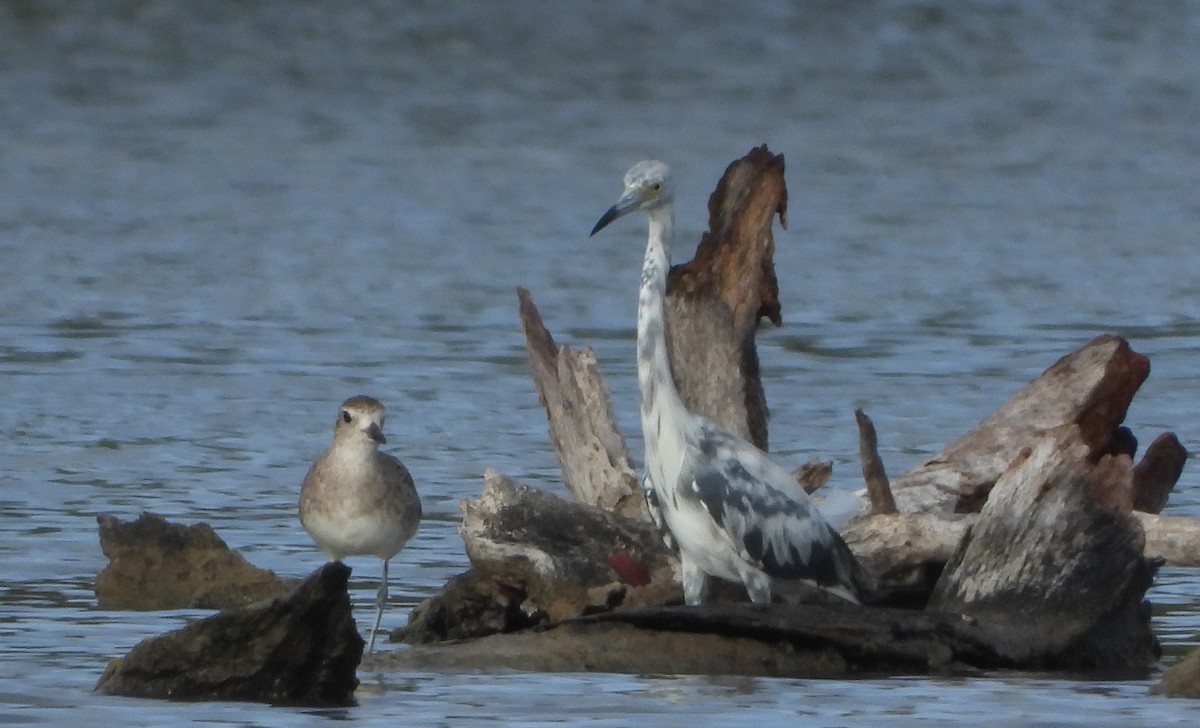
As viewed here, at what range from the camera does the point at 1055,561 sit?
37.1ft

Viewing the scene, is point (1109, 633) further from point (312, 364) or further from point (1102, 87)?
point (1102, 87)

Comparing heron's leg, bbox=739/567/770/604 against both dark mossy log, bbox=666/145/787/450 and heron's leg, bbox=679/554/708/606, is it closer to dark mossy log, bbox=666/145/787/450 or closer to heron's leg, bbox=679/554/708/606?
heron's leg, bbox=679/554/708/606

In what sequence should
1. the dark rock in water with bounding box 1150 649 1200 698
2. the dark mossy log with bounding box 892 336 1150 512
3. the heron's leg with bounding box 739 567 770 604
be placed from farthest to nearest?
the dark mossy log with bounding box 892 336 1150 512, the heron's leg with bounding box 739 567 770 604, the dark rock in water with bounding box 1150 649 1200 698

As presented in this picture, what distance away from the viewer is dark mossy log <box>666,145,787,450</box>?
1240cm

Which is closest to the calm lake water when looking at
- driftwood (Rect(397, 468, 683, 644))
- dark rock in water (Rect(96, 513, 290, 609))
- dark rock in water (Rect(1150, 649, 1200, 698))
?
dark rock in water (Rect(1150, 649, 1200, 698))

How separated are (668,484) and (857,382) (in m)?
8.80

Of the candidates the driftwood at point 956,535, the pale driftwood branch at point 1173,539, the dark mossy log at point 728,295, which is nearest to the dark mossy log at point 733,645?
the driftwood at point 956,535

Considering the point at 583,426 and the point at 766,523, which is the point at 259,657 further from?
the point at 583,426

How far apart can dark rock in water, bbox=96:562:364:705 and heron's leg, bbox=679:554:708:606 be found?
1.67 meters

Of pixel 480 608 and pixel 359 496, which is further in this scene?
pixel 480 608

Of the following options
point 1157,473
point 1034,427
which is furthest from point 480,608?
point 1157,473

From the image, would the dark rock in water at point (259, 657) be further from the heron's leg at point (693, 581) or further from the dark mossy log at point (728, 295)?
the dark mossy log at point (728, 295)

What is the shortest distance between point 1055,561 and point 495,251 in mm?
16380

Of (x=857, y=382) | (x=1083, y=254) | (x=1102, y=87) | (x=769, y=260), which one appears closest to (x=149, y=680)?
(x=769, y=260)
